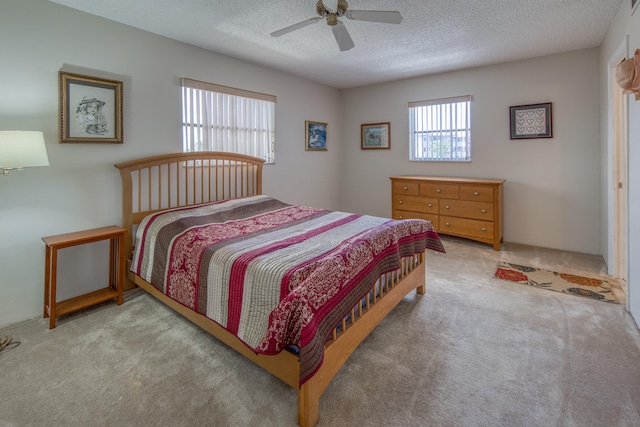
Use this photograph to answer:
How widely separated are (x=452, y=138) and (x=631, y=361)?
3662 millimetres

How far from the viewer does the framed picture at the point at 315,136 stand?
5.27 m

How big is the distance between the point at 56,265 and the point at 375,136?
16.0 feet

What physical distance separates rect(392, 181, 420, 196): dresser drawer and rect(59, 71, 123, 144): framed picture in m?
3.78

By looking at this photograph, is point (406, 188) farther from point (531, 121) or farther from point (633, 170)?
point (633, 170)

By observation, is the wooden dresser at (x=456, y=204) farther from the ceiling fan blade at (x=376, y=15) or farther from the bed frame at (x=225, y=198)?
the ceiling fan blade at (x=376, y=15)

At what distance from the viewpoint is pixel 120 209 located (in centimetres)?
312

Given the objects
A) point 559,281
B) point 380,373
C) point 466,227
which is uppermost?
point 466,227

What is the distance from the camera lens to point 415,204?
4.88 m

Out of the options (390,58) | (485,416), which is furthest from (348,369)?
(390,58)

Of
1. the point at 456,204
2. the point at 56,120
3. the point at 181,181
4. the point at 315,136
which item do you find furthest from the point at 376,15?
the point at 315,136

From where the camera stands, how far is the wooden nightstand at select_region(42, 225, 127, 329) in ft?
8.03

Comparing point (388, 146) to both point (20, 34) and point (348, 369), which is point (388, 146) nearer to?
point (348, 369)

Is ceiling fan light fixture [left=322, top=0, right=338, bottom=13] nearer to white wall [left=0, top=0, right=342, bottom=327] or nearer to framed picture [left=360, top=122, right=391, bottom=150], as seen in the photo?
white wall [left=0, top=0, right=342, bottom=327]

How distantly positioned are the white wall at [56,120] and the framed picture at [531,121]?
13.1ft
